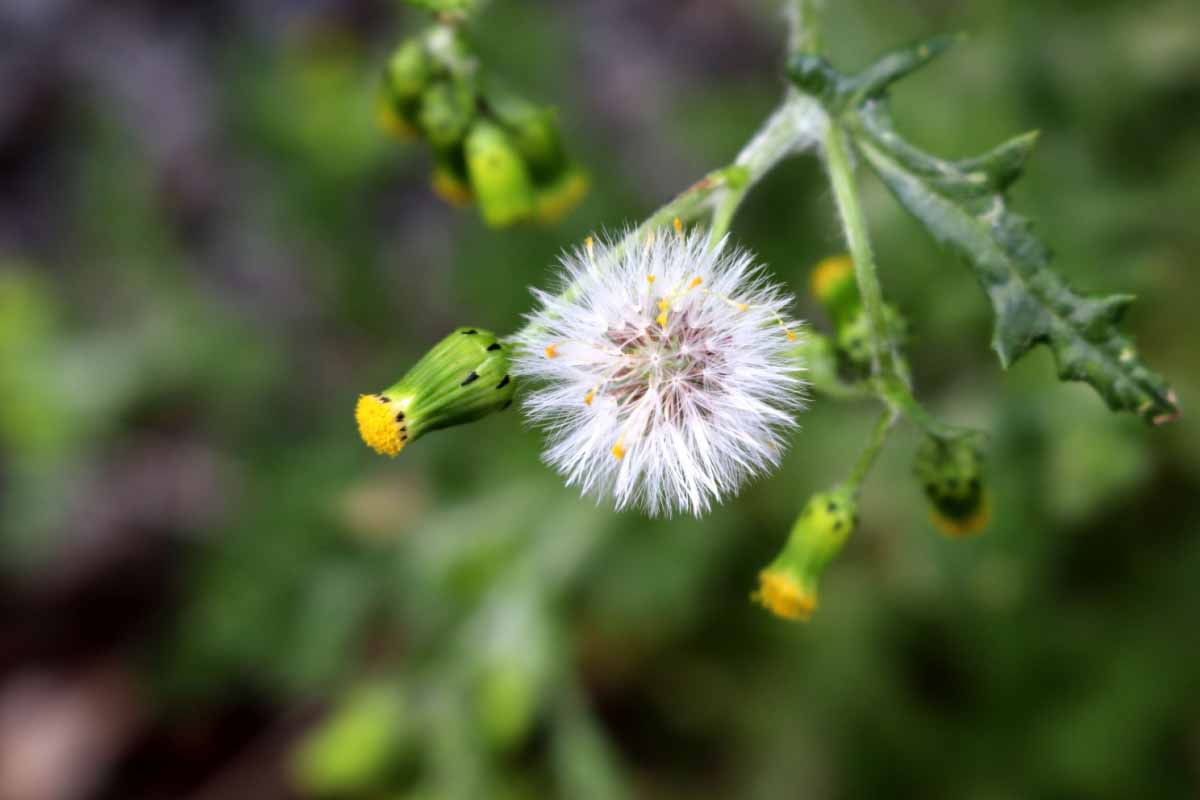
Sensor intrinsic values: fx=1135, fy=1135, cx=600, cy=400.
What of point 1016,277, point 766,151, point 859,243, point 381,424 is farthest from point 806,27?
point 381,424

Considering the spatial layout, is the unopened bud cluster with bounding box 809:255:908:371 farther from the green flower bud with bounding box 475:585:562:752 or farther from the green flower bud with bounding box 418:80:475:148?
the green flower bud with bounding box 475:585:562:752

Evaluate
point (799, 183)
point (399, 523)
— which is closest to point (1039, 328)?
point (799, 183)

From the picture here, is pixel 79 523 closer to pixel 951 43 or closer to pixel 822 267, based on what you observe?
pixel 822 267

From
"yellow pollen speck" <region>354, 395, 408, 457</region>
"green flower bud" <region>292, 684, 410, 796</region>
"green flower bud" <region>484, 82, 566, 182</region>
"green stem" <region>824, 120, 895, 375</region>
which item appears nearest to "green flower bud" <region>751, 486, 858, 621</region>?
"green stem" <region>824, 120, 895, 375</region>

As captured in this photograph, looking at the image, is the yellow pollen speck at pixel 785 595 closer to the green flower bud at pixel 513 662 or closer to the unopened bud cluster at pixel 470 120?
the unopened bud cluster at pixel 470 120

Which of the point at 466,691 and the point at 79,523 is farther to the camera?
the point at 79,523

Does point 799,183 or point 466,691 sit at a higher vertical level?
point 799,183

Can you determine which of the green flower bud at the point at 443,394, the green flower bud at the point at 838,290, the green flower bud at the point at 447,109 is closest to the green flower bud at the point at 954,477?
the green flower bud at the point at 838,290
